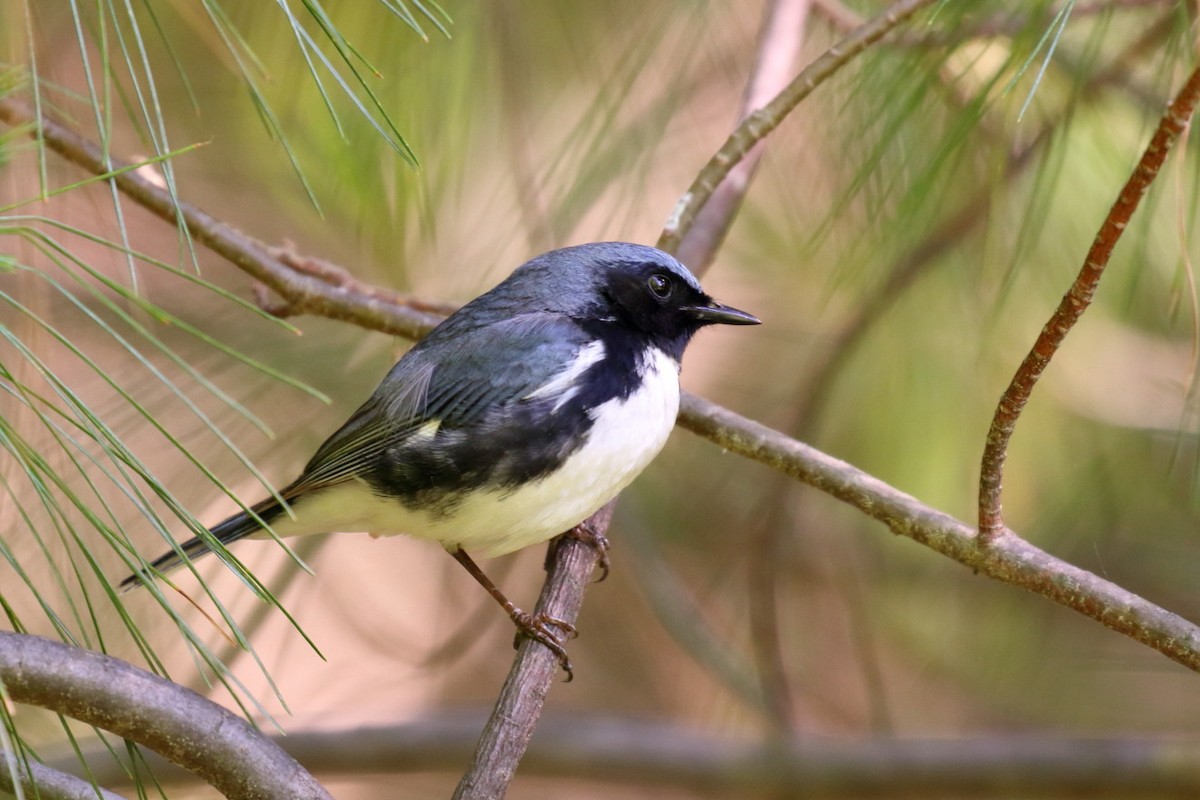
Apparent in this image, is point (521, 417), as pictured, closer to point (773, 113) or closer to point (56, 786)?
point (773, 113)

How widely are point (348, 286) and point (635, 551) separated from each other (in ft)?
3.44

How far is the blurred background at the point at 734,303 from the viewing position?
239 cm

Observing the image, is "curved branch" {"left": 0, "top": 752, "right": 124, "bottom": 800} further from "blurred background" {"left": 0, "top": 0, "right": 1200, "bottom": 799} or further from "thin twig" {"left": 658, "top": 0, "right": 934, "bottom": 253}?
"thin twig" {"left": 658, "top": 0, "right": 934, "bottom": 253}

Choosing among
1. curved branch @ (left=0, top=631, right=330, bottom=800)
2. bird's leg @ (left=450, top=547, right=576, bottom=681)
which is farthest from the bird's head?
curved branch @ (left=0, top=631, right=330, bottom=800)

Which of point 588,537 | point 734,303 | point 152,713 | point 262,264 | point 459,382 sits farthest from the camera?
point 734,303

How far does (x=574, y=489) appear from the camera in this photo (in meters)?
1.99

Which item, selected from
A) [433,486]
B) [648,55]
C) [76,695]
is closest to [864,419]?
[648,55]

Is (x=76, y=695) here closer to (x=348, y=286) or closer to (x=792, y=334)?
(x=348, y=286)

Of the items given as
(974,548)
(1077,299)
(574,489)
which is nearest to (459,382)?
(574,489)

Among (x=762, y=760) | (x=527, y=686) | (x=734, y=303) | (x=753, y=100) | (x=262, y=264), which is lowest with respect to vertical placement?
(x=527, y=686)

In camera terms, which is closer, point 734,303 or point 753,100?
point 753,100

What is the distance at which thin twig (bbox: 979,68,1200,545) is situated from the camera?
1.13 metres

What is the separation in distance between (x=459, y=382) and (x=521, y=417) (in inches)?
5.9

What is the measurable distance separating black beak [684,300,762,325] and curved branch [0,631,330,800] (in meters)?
1.16
